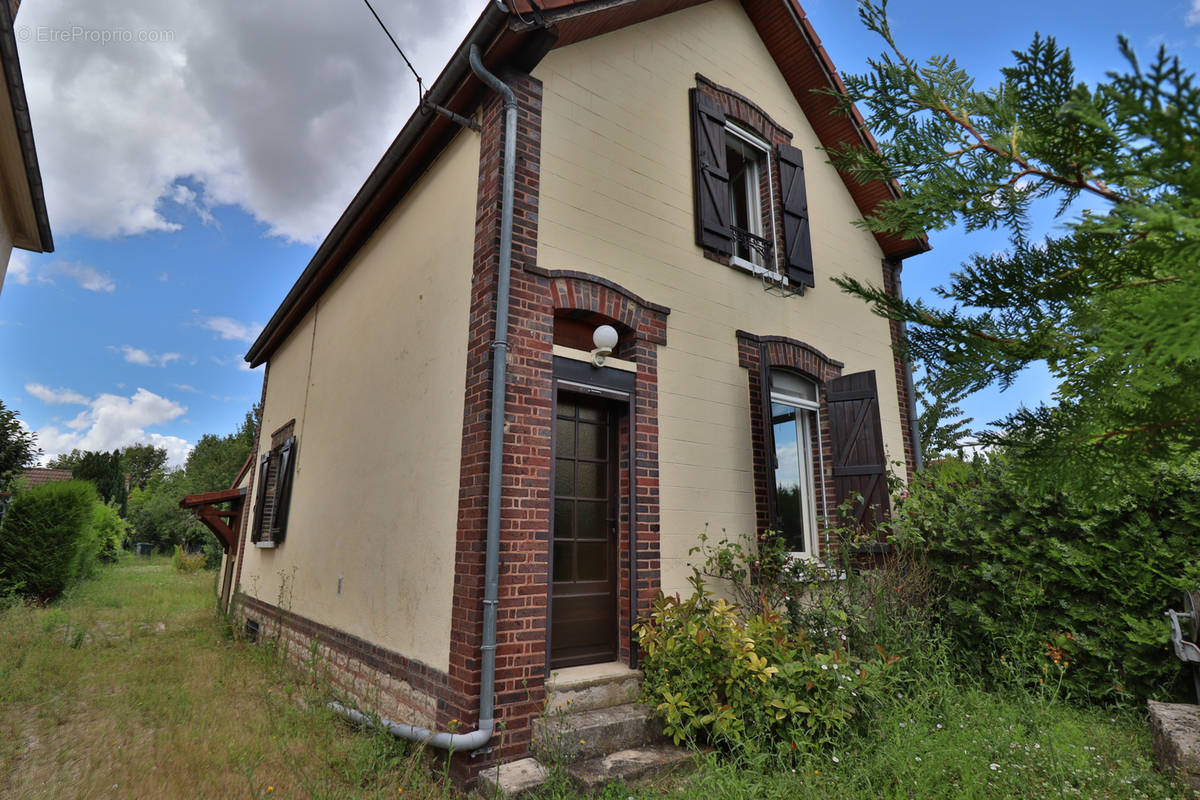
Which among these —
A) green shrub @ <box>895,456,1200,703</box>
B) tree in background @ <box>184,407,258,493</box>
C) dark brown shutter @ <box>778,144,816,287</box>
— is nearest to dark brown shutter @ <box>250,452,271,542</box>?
dark brown shutter @ <box>778,144,816,287</box>

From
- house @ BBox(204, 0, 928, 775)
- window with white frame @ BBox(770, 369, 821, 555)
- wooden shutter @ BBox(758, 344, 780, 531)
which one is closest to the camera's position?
house @ BBox(204, 0, 928, 775)

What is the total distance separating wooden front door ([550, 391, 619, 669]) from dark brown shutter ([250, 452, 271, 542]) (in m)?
6.84

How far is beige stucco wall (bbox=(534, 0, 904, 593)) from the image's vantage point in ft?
16.4

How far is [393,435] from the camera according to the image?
221 inches

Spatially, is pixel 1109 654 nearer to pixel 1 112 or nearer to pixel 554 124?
pixel 554 124

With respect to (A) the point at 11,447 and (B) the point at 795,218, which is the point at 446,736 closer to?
(B) the point at 795,218

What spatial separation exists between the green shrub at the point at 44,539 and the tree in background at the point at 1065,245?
52.6 ft

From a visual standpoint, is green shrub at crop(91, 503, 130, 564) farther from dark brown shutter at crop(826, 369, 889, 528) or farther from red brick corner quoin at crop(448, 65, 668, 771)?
dark brown shutter at crop(826, 369, 889, 528)

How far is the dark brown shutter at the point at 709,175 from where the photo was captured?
5.93 m

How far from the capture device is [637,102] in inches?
226

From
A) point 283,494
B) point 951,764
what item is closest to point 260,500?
point 283,494

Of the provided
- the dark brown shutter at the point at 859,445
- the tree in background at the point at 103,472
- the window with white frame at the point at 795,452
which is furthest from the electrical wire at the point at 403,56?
the tree in background at the point at 103,472

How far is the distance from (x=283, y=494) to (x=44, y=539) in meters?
8.13

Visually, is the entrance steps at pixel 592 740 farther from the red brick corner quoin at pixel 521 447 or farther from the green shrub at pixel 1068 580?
the green shrub at pixel 1068 580
